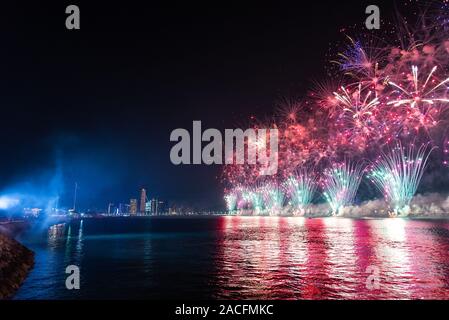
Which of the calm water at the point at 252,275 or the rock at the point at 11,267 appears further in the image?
the rock at the point at 11,267

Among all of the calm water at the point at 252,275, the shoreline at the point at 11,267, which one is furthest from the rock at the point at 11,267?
the calm water at the point at 252,275

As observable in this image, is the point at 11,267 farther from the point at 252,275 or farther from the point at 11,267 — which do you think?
the point at 252,275

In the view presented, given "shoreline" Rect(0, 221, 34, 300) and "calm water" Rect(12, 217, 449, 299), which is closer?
"calm water" Rect(12, 217, 449, 299)

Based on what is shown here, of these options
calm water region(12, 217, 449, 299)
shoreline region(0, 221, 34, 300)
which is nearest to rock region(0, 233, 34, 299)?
shoreline region(0, 221, 34, 300)

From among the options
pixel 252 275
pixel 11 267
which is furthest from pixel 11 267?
pixel 252 275

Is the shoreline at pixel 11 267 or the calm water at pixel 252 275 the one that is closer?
the calm water at pixel 252 275

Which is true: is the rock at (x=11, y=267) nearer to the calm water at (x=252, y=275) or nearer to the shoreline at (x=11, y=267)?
the shoreline at (x=11, y=267)

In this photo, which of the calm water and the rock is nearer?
the calm water

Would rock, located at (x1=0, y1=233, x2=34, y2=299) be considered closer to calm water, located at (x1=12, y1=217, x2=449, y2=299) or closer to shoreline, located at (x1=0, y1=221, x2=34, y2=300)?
shoreline, located at (x1=0, y1=221, x2=34, y2=300)
